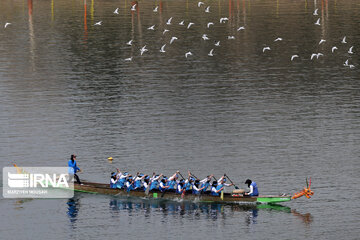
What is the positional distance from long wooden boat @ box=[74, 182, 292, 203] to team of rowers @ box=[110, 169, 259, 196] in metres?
0.37

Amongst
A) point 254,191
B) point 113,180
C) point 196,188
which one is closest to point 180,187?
point 196,188

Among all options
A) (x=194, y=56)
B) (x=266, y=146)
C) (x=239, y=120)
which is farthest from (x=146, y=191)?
(x=194, y=56)

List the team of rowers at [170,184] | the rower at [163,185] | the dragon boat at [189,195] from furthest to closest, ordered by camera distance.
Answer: the rower at [163,185]
the team of rowers at [170,184]
the dragon boat at [189,195]

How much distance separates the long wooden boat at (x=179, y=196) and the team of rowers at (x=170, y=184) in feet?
1.22

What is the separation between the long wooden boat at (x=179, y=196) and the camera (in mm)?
70750

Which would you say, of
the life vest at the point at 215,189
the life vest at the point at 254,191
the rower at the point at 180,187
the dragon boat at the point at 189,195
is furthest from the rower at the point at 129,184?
the life vest at the point at 254,191

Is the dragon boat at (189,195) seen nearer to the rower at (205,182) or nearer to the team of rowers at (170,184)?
the team of rowers at (170,184)

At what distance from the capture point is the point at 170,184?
241ft

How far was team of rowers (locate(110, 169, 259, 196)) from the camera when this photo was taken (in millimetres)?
72125

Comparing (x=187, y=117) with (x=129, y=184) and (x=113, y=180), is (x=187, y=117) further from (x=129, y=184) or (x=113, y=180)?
(x=129, y=184)

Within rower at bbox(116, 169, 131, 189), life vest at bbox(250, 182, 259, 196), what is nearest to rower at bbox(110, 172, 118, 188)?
rower at bbox(116, 169, 131, 189)

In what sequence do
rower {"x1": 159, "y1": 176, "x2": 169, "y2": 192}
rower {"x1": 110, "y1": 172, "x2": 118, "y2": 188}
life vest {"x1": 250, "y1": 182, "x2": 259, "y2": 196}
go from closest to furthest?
life vest {"x1": 250, "y1": 182, "x2": 259, "y2": 196} < rower {"x1": 159, "y1": 176, "x2": 169, "y2": 192} < rower {"x1": 110, "y1": 172, "x2": 118, "y2": 188}

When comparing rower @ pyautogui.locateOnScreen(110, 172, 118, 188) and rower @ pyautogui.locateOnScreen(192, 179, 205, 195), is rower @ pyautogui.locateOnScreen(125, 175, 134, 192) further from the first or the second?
rower @ pyautogui.locateOnScreen(192, 179, 205, 195)

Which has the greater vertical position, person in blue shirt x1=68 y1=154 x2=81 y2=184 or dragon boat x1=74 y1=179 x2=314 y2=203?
person in blue shirt x1=68 y1=154 x2=81 y2=184
